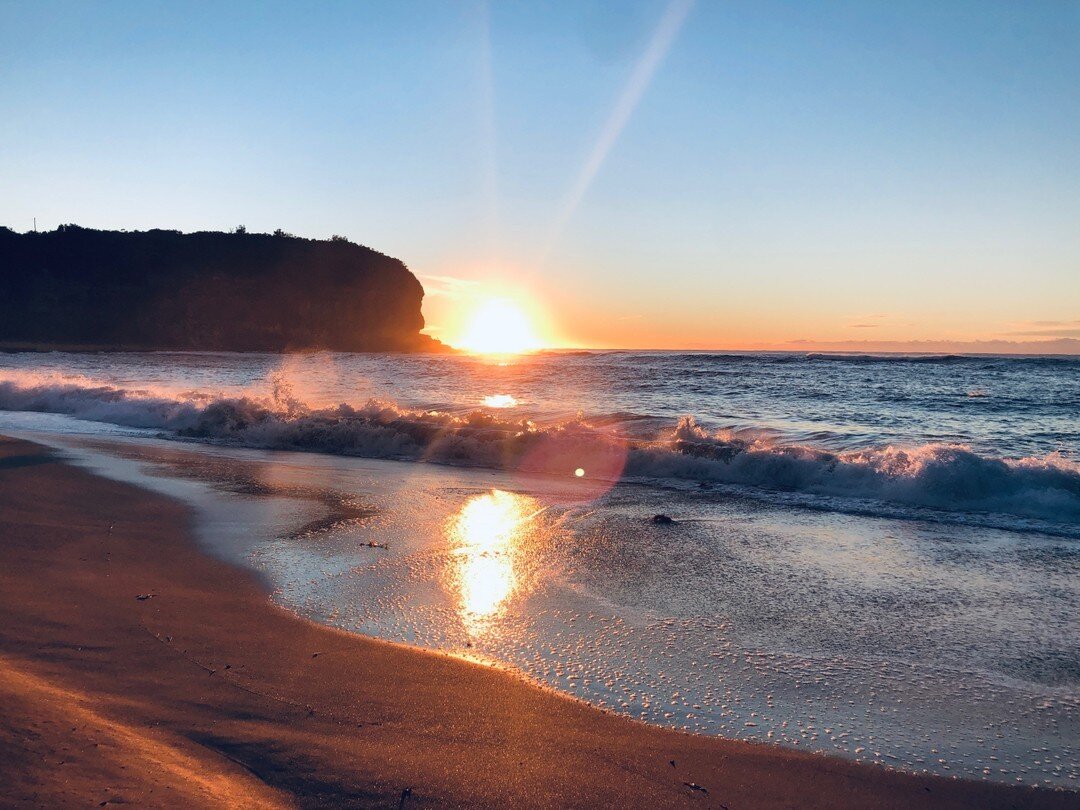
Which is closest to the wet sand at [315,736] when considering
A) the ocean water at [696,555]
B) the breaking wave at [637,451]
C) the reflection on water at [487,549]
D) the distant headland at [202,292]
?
the ocean water at [696,555]

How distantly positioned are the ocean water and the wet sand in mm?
257

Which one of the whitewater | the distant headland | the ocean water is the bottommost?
the ocean water

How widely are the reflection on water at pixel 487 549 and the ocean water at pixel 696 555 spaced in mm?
33

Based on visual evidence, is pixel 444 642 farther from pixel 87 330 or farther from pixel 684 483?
pixel 87 330

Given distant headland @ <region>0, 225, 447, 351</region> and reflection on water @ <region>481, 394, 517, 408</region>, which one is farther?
distant headland @ <region>0, 225, 447, 351</region>

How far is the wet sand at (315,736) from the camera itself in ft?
7.95

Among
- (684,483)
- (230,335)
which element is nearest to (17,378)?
(684,483)

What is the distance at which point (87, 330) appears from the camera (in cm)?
7450

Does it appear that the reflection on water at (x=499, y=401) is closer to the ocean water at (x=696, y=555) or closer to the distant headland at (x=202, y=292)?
the ocean water at (x=696, y=555)

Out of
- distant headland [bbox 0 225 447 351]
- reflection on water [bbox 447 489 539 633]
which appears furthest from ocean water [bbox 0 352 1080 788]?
distant headland [bbox 0 225 447 351]

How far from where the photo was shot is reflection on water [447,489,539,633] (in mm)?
4805

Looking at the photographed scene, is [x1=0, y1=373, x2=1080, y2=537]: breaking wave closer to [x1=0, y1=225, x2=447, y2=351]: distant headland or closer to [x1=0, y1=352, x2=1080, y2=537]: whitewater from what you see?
[x1=0, y1=352, x2=1080, y2=537]: whitewater

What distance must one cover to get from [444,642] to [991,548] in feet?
18.7

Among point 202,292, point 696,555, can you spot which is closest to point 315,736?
point 696,555
